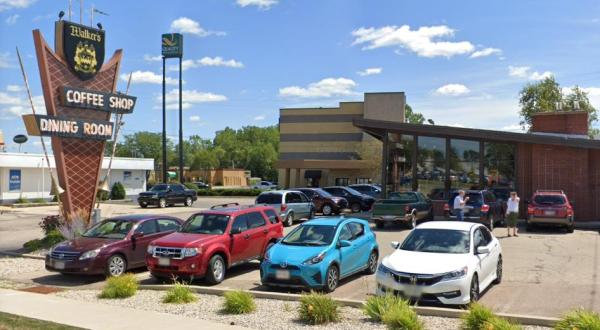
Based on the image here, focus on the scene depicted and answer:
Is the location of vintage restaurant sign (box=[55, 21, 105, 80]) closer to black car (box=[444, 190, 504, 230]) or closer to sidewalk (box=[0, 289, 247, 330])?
sidewalk (box=[0, 289, 247, 330])

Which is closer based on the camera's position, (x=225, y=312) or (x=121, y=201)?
(x=225, y=312)

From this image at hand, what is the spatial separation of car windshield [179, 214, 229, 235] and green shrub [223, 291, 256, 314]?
3.42 m

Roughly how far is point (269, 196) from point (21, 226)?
1238 cm

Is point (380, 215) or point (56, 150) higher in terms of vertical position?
point (56, 150)

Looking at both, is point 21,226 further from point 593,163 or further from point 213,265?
point 593,163

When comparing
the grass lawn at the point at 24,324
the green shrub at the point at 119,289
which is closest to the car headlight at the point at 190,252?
the green shrub at the point at 119,289

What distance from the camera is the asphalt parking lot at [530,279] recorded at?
10320mm

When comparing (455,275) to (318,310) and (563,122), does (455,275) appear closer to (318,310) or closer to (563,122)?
(318,310)

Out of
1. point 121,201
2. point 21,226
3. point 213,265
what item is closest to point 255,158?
point 121,201

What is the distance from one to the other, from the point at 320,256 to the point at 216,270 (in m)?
2.67

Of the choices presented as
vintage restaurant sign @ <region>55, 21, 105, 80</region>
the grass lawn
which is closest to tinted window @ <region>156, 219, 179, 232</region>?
A: the grass lawn

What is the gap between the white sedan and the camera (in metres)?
9.48

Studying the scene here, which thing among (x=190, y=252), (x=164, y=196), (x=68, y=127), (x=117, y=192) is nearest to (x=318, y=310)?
(x=190, y=252)

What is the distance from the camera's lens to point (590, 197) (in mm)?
26188
